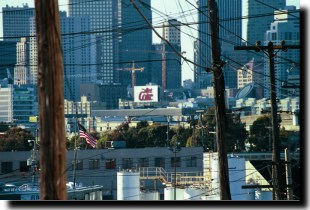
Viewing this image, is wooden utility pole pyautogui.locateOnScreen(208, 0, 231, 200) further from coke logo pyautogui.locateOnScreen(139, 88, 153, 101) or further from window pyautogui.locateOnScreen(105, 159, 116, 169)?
coke logo pyautogui.locateOnScreen(139, 88, 153, 101)

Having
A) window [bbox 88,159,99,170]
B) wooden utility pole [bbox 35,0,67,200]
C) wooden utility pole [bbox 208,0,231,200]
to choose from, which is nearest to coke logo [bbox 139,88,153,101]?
window [bbox 88,159,99,170]

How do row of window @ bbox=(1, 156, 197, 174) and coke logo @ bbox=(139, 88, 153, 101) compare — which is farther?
coke logo @ bbox=(139, 88, 153, 101)

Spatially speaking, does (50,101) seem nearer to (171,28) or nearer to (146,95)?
(171,28)

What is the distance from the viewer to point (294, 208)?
10.8 metres

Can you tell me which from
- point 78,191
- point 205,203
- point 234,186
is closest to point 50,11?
point 205,203

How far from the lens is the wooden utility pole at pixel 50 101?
9695 millimetres

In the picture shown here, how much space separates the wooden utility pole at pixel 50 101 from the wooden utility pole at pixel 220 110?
26.0 ft

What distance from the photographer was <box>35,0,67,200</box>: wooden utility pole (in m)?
9.70

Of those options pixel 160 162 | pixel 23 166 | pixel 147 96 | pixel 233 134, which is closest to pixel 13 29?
pixel 233 134

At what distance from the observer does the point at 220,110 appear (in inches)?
711

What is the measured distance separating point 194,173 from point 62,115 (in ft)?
141

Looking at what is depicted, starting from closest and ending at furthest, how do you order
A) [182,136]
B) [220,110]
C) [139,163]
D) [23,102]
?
[220,110] → [139,163] → [182,136] → [23,102]

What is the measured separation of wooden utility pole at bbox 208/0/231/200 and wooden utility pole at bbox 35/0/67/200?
26.0 feet

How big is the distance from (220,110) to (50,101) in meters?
8.62
